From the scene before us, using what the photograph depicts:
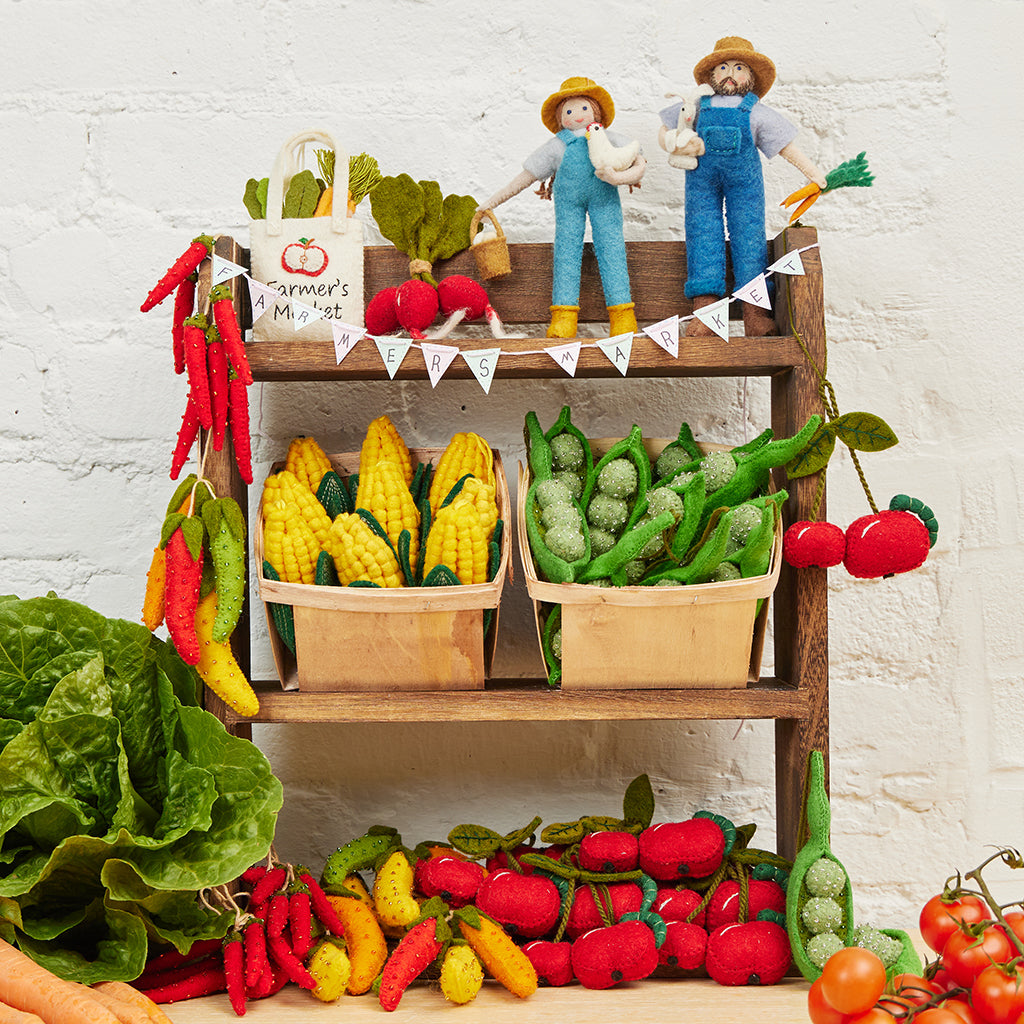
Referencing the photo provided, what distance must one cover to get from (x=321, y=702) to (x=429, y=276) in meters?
0.47

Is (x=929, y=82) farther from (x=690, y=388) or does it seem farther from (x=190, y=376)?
(x=190, y=376)

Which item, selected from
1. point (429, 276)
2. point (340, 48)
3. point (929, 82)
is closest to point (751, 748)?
point (429, 276)

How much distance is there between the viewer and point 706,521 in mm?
905

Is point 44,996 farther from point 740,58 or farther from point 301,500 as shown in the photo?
point 740,58

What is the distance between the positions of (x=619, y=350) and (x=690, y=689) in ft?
1.14

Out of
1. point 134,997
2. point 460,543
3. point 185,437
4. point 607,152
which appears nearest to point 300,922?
point 134,997

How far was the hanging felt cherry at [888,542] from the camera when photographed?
86cm

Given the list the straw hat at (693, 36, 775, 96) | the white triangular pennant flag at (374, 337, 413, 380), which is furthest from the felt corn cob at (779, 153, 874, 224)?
the white triangular pennant flag at (374, 337, 413, 380)

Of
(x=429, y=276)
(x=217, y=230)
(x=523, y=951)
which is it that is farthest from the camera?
(x=217, y=230)

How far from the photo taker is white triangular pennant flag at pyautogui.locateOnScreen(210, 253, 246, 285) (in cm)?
93

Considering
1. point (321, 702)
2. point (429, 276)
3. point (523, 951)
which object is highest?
point (429, 276)

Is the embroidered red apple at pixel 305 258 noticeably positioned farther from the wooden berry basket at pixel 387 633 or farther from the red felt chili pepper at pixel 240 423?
the wooden berry basket at pixel 387 633

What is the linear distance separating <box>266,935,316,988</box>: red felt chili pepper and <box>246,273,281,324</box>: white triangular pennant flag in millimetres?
622

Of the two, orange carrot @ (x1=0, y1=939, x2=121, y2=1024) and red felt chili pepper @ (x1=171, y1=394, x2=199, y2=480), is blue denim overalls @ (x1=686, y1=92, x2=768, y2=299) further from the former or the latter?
orange carrot @ (x1=0, y1=939, x2=121, y2=1024)
